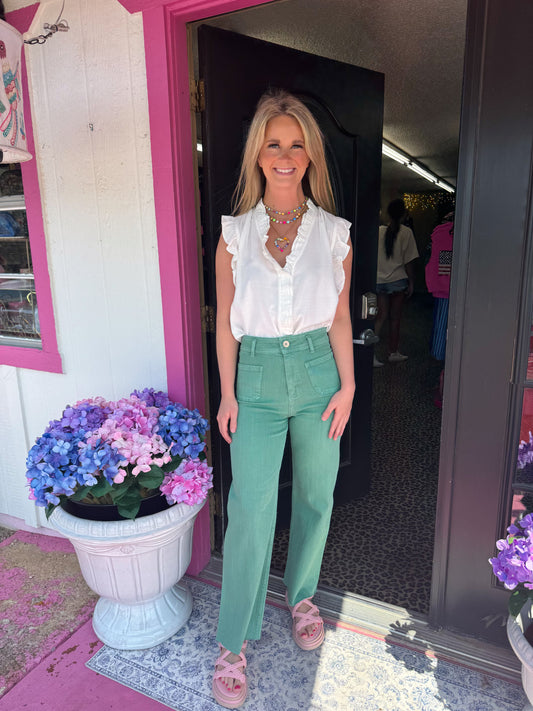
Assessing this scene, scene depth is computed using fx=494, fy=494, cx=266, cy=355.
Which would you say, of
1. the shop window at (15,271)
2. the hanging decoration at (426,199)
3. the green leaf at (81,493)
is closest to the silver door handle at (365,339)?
the green leaf at (81,493)

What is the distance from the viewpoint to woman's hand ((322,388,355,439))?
170cm

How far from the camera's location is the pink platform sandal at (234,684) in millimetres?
1666

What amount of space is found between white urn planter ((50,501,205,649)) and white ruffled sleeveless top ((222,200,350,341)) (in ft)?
2.65

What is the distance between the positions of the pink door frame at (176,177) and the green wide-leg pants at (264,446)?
0.52m

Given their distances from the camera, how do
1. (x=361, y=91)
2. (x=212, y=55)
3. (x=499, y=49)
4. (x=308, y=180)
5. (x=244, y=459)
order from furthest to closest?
(x=361, y=91) < (x=212, y=55) < (x=308, y=180) < (x=244, y=459) < (x=499, y=49)

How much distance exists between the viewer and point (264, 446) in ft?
5.56

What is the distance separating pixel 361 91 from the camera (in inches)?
96.4

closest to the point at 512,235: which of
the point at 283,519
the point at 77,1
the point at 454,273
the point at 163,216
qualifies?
the point at 454,273

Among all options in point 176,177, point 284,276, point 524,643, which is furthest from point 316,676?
point 176,177

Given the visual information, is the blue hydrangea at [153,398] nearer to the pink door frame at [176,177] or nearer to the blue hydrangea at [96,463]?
Result: the pink door frame at [176,177]

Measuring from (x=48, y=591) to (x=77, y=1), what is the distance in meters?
2.59

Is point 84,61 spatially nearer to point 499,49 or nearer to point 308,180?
point 308,180

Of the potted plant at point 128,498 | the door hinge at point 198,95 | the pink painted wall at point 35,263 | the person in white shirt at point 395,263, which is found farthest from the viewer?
the person in white shirt at point 395,263

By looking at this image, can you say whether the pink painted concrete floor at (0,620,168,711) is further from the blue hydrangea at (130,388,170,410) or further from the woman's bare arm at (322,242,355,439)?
the woman's bare arm at (322,242,355,439)
